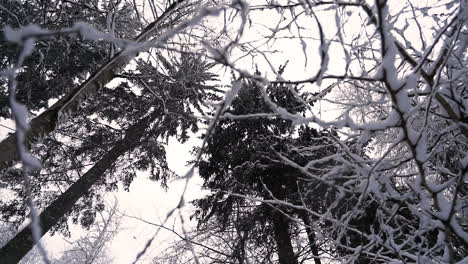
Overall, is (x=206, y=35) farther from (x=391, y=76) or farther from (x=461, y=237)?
(x=461, y=237)

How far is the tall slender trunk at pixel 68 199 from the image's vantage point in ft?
15.9

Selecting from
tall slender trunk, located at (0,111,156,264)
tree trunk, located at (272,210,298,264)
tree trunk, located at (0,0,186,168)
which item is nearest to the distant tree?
tree trunk, located at (272,210,298,264)

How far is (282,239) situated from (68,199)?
4417 millimetres

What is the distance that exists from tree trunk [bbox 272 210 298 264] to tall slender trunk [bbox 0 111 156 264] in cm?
377

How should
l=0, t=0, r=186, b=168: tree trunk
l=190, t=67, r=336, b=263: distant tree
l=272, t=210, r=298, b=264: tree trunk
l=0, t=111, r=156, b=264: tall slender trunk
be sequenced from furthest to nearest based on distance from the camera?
l=190, t=67, r=336, b=263: distant tree
l=272, t=210, r=298, b=264: tree trunk
l=0, t=111, r=156, b=264: tall slender trunk
l=0, t=0, r=186, b=168: tree trunk

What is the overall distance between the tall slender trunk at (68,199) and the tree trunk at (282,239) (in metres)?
3.77

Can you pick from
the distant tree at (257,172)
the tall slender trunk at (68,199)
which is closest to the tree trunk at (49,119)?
the tall slender trunk at (68,199)

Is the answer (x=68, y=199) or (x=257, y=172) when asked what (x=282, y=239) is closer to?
(x=257, y=172)

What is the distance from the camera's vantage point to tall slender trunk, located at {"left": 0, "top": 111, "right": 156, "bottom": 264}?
4840 millimetres

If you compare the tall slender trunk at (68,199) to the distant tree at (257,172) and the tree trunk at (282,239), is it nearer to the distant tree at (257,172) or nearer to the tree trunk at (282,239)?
the distant tree at (257,172)

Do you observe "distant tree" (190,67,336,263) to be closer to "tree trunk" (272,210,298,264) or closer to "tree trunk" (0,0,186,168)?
"tree trunk" (272,210,298,264)

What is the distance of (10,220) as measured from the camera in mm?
7340

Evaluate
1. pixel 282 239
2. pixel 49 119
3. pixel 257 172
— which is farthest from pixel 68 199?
pixel 282 239

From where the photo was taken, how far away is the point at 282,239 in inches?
236
